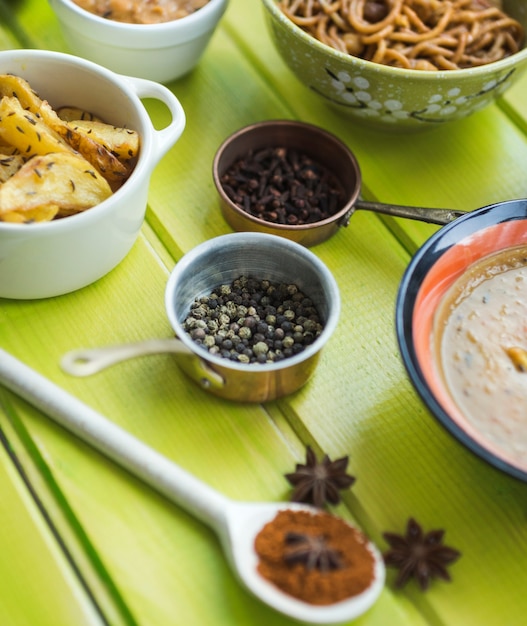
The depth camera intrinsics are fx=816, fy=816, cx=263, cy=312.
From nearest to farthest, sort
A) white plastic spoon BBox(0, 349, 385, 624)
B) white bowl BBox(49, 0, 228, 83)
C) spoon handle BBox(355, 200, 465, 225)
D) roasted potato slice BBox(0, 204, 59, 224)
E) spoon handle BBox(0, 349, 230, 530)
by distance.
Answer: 1. white plastic spoon BBox(0, 349, 385, 624)
2. spoon handle BBox(0, 349, 230, 530)
3. roasted potato slice BBox(0, 204, 59, 224)
4. spoon handle BBox(355, 200, 465, 225)
5. white bowl BBox(49, 0, 228, 83)

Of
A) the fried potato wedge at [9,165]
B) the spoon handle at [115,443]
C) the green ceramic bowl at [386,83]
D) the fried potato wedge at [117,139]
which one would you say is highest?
the green ceramic bowl at [386,83]

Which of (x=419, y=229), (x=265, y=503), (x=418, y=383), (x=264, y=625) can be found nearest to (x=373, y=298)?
(x=419, y=229)

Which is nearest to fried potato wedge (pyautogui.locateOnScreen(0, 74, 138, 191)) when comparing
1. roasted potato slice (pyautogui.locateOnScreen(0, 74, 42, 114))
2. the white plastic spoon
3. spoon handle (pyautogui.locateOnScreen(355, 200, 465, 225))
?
roasted potato slice (pyautogui.locateOnScreen(0, 74, 42, 114))

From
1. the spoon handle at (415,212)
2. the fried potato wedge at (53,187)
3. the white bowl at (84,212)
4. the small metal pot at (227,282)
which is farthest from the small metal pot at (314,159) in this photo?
the fried potato wedge at (53,187)

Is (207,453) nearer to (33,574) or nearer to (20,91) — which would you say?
(33,574)

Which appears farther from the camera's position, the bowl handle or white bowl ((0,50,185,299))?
the bowl handle

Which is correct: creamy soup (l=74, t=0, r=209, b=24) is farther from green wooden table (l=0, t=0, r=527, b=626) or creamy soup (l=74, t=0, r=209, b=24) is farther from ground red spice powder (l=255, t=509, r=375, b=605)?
ground red spice powder (l=255, t=509, r=375, b=605)

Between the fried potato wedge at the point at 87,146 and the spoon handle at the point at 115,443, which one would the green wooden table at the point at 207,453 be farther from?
the fried potato wedge at the point at 87,146
